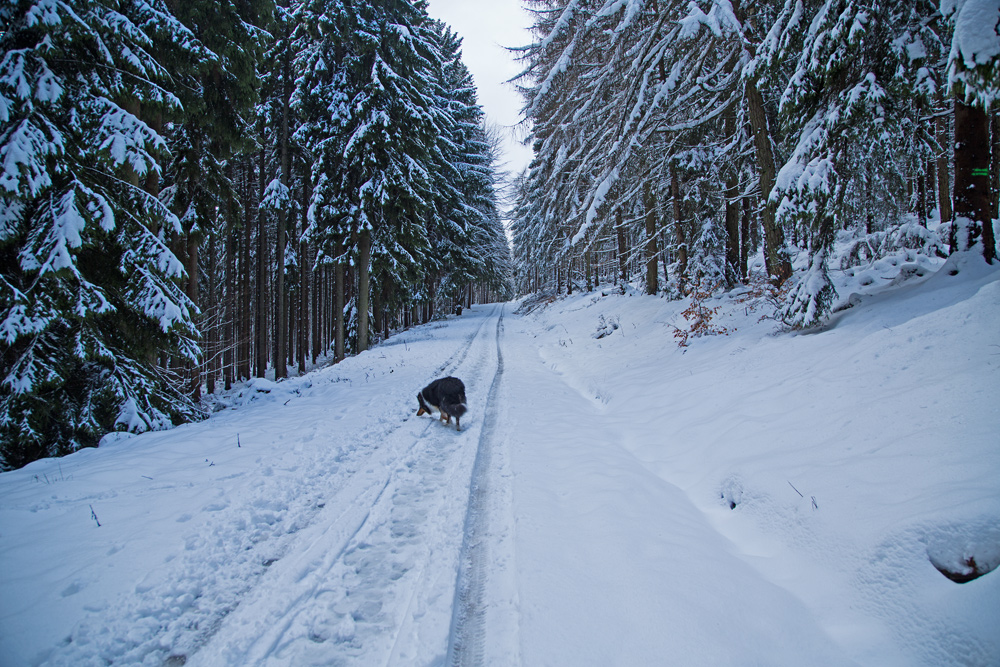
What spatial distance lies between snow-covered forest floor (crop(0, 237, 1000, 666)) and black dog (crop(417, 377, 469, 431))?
0.40 meters

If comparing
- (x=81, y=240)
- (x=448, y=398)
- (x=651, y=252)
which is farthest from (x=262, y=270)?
(x=651, y=252)

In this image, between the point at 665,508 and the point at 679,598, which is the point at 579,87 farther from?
the point at 679,598

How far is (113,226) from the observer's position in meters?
5.48

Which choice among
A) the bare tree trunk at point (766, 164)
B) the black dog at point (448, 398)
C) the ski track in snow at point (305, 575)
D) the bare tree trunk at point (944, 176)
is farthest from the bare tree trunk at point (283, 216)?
the bare tree trunk at point (944, 176)

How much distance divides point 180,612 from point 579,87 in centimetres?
1238

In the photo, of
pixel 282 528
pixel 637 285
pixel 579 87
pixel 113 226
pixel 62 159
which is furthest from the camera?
pixel 637 285

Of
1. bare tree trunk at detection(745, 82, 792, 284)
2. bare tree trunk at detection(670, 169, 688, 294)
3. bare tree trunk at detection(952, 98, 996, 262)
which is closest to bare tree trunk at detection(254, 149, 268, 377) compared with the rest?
bare tree trunk at detection(670, 169, 688, 294)

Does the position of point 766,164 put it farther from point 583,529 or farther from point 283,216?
point 283,216

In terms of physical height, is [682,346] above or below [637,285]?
below

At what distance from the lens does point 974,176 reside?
4.80 m

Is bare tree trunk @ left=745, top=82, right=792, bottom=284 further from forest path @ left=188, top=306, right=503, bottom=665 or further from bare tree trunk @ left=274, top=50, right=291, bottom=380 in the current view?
bare tree trunk @ left=274, top=50, right=291, bottom=380

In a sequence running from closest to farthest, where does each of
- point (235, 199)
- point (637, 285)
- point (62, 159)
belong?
point (62, 159) → point (235, 199) → point (637, 285)

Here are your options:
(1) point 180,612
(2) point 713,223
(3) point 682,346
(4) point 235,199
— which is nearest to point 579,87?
(2) point 713,223

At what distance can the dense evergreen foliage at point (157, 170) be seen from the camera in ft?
16.4
